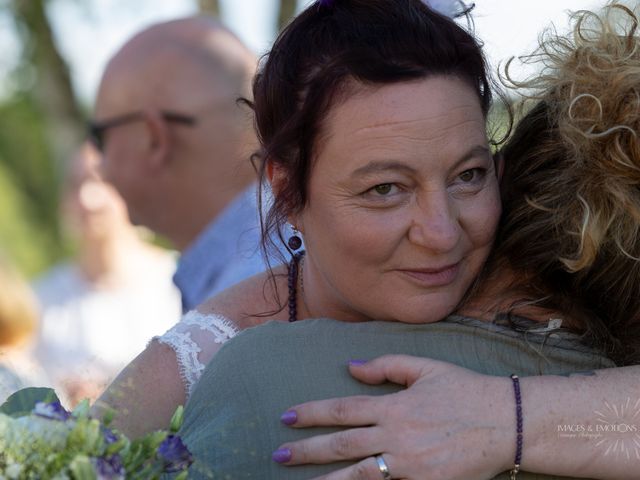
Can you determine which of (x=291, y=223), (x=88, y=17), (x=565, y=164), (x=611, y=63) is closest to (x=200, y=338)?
(x=291, y=223)

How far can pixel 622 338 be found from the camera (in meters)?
2.56

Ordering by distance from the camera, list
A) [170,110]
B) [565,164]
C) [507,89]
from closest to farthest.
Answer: [565,164] < [507,89] < [170,110]

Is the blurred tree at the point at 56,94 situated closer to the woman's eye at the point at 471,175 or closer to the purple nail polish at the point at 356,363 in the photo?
the woman's eye at the point at 471,175

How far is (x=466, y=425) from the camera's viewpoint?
228cm

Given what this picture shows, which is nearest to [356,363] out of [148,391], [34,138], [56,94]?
[148,391]

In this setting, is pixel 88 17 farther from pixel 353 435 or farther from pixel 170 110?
pixel 353 435

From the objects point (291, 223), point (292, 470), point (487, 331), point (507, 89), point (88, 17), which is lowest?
point (292, 470)

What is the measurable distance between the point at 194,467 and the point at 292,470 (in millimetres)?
216

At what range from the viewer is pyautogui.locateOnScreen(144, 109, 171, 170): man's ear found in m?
5.27

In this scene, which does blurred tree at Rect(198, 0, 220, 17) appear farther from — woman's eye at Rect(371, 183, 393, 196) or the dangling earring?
woman's eye at Rect(371, 183, 393, 196)

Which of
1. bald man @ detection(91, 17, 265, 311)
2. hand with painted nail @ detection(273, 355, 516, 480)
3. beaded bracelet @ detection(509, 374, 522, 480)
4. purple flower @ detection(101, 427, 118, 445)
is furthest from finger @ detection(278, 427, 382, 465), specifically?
bald man @ detection(91, 17, 265, 311)

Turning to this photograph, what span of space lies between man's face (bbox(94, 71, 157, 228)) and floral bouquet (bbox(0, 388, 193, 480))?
349 cm

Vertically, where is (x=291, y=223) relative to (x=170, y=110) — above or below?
below

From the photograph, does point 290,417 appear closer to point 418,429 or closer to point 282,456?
point 282,456
